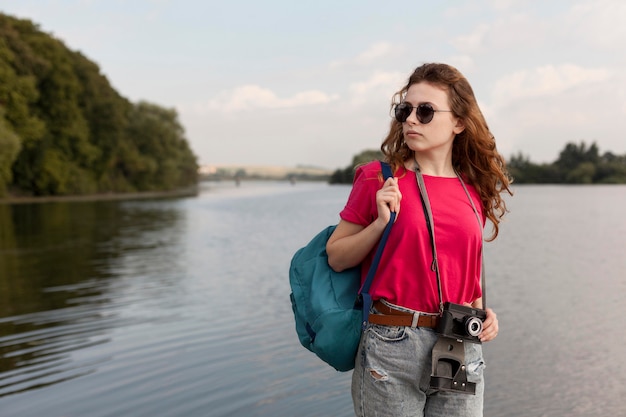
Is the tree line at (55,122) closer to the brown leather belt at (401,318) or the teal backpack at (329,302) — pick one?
the teal backpack at (329,302)

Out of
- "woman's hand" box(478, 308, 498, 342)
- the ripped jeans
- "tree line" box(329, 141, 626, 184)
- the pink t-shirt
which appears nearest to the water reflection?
the ripped jeans

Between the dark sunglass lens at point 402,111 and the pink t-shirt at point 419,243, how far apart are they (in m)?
0.21

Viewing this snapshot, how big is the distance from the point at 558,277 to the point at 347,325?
986 cm

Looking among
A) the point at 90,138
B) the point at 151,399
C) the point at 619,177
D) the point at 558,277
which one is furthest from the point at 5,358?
the point at 619,177

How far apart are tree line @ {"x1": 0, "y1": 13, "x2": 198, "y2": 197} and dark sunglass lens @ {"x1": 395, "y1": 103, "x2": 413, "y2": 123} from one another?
3629cm

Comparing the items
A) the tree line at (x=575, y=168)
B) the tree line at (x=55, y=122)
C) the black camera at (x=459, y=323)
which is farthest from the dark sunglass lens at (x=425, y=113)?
the tree line at (x=575, y=168)

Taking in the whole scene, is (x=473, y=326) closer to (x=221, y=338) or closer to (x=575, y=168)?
(x=221, y=338)

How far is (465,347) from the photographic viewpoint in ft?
7.45

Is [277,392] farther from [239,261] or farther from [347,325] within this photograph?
[239,261]

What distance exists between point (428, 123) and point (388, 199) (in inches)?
15.6

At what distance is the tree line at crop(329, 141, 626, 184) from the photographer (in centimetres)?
9216

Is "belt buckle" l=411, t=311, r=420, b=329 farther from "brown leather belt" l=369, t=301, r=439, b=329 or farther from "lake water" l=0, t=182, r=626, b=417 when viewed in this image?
"lake water" l=0, t=182, r=626, b=417

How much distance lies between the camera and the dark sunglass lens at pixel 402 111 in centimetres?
235

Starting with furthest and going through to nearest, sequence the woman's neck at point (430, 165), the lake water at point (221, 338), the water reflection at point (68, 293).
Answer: the water reflection at point (68, 293) → the lake water at point (221, 338) → the woman's neck at point (430, 165)
